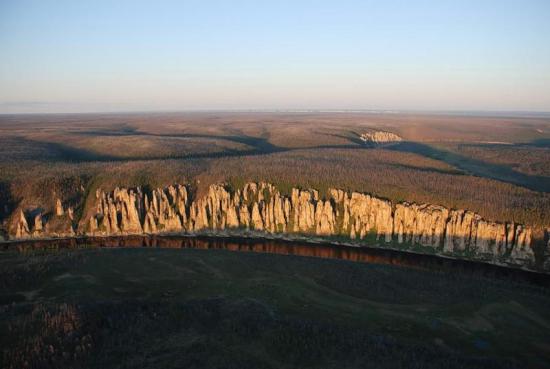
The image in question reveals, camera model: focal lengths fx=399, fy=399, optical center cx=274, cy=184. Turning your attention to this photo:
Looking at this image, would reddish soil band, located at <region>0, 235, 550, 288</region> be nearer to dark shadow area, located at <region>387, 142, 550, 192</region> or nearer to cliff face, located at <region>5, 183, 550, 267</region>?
cliff face, located at <region>5, 183, 550, 267</region>

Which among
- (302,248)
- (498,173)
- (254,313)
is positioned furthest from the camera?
(498,173)

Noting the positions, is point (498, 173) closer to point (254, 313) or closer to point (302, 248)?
point (302, 248)

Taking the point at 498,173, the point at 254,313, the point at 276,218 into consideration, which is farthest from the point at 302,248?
the point at 498,173

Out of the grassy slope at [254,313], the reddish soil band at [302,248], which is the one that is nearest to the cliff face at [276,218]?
the reddish soil band at [302,248]

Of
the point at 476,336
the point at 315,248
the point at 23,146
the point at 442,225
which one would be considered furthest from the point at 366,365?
the point at 23,146

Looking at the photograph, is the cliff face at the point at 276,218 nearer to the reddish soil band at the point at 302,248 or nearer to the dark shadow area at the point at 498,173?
the reddish soil band at the point at 302,248

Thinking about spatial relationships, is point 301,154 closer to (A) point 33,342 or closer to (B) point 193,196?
(B) point 193,196
